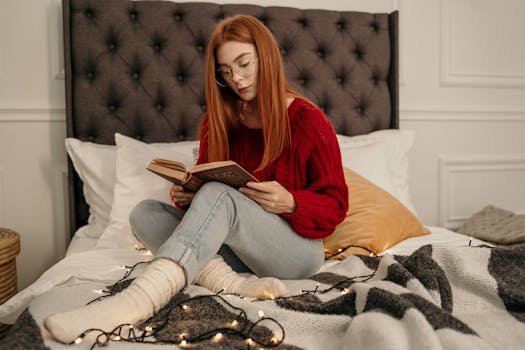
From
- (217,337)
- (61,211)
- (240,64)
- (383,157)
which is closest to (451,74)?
(383,157)

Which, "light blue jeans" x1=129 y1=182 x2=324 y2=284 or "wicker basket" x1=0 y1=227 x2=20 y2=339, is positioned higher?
"light blue jeans" x1=129 y1=182 x2=324 y2=284

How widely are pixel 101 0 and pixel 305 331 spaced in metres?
1.56

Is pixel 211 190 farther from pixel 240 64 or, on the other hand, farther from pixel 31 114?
pixel 31 114

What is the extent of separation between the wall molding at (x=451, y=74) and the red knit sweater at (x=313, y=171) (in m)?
1.25

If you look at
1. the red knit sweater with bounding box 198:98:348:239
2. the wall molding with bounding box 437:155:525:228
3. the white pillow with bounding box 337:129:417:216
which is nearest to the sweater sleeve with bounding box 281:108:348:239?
the red knit sweater with bounding box 198:98:348:239

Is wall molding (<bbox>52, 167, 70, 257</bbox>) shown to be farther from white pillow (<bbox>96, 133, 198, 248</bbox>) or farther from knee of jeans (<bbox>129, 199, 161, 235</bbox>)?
knee of jeans (<bbox>129, 199, 161, 235</bbox>)

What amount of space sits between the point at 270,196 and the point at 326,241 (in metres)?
0.39

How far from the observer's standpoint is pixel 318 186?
137cm

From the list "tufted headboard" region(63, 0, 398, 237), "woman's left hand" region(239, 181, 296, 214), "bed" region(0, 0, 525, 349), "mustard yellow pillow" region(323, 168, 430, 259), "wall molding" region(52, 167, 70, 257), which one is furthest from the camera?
"wall molding" region(52, 167, 70, 257)

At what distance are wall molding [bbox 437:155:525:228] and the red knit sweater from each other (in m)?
1.24

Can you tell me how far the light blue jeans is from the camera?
1.08 m

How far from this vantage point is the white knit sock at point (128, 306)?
88cm

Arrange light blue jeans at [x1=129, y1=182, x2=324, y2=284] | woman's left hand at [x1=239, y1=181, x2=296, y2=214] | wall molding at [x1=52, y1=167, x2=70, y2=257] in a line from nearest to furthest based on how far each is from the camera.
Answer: light blue jeans at [x1=129, y1=182, x2=324, y2=284], woman's left hand at [x1=239, y1=181, x2=296, y2=214], wall molding at [x1=52, y1=167, x2=70, y2=257]

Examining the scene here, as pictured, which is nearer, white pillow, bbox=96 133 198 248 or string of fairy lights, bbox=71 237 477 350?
string of fairy lights, bbox=71 237 477 350
